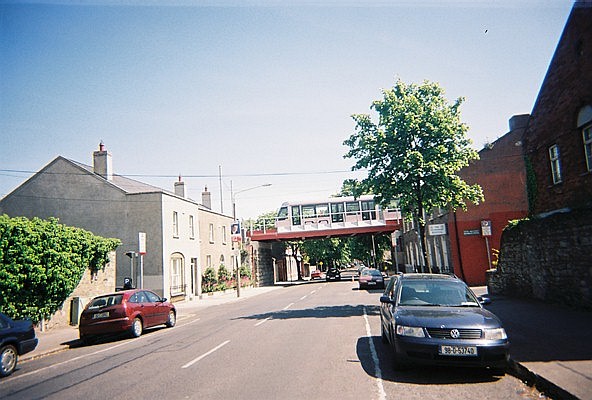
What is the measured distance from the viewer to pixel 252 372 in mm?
7473

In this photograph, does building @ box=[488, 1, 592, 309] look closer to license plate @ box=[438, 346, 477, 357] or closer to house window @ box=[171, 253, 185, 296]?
license plate @ box=[438, 346, 477, 357]

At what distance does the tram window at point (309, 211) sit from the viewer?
1694 inches

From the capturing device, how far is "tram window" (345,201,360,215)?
4253cm

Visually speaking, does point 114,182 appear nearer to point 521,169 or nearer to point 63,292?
point 63,292

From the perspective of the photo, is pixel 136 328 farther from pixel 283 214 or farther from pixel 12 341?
pixel 283 214

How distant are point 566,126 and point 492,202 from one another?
43.4ft

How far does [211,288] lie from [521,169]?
23.6 metres

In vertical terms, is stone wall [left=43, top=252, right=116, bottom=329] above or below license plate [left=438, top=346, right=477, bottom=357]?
above

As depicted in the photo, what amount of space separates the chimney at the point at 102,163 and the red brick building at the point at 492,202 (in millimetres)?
22524

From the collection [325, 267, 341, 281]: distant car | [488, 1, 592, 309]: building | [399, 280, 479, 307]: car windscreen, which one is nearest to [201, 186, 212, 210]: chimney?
[325, 267, 341, 281]: distant car

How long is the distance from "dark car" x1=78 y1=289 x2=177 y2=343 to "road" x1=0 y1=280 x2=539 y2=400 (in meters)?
0.54

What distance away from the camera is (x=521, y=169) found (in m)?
26.9

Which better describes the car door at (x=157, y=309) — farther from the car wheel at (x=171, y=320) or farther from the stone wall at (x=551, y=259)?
the stone wall at (x=551, y=259)

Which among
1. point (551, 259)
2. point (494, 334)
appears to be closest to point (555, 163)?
point (551, 259)
